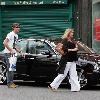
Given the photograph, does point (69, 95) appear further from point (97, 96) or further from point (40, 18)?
point (40, 18)

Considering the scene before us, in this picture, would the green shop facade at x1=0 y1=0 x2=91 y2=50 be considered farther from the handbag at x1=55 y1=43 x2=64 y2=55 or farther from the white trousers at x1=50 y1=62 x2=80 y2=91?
the white trousers at x1=50 y1=62 x2=80 y2=91

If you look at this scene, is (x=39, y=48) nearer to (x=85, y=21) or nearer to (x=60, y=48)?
(x=60, y=48)

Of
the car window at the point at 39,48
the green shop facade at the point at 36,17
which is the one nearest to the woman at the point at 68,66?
the car window at the point at 39,48

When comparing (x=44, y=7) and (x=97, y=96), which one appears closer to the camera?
(x=97, y=96)

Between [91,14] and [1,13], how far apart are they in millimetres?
4477

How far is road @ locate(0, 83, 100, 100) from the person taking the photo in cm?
1350

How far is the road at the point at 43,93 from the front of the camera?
13500 millimetres

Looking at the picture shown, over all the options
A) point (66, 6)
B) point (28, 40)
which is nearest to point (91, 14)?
point (66, 6)

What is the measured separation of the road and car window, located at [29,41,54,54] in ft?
3.68

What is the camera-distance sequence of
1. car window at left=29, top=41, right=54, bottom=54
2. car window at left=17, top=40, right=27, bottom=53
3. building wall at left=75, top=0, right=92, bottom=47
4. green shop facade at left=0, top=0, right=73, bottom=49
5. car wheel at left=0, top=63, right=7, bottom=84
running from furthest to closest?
green shop facade at left=0, top=0, right=73, bottom=49 < building wall at left=75, top=0, right=92, bottom=47 < car wheel at left=0, top=63, right=7, bottom=84 < car window at left=17, top=40, right=27, bottom=53 < car window at left=29, top=41, right=54, bottom=54

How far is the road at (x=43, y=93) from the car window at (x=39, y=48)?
1.12 meters

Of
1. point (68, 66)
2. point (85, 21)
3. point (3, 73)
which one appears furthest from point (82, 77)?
point (85, 21)

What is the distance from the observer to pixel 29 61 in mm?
16281

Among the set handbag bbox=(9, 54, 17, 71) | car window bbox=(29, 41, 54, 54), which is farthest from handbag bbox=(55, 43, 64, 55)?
handbag bbox=(9, 54, 17, 71)
